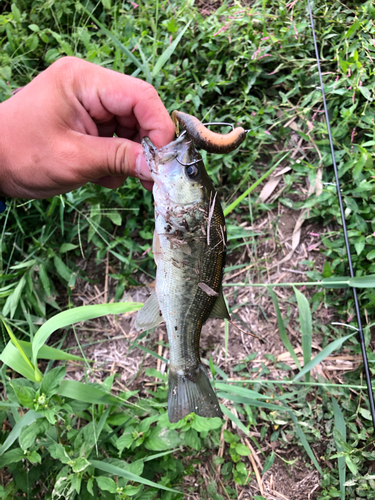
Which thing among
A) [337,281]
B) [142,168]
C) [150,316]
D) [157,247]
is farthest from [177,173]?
[337,281]

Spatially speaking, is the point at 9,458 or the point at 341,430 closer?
the point at 9,458

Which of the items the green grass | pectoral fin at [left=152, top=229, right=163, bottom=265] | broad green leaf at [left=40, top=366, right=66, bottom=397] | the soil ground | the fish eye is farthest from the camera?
the soil ground

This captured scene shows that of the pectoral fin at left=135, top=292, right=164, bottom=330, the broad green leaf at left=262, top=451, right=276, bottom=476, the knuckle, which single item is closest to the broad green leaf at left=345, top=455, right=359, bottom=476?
the broad green leaf at left=262, top=451, right=276, bottom=476

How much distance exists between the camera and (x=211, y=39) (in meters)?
3.28

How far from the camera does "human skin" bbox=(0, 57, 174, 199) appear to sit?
2.08m

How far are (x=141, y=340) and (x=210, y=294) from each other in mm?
1354

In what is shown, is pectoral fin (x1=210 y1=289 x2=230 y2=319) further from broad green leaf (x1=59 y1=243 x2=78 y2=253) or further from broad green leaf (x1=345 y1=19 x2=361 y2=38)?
broad green leaf (x1=345 y1=19 x2=361 y2=38)

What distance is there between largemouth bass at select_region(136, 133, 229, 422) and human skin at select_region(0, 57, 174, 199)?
24cm

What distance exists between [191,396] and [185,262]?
0.92 m

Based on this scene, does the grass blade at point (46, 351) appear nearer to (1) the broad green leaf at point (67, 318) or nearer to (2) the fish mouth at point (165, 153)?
(1) the broad green leaf at point (67, 318)

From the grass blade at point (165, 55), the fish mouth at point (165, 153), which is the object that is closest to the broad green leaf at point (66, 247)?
the fish mouth at point (165, 153)

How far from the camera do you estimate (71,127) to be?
2.23 meters

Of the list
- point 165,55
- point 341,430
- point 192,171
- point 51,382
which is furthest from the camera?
point 165,55

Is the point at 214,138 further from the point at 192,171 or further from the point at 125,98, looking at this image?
the point at 125,98
